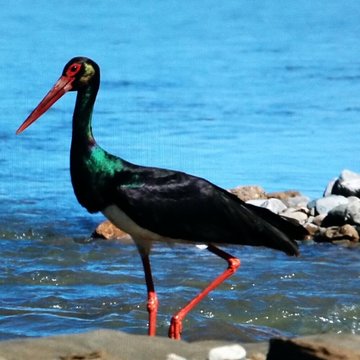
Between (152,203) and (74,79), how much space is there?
913 mm

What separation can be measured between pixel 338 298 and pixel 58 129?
6.83 metres

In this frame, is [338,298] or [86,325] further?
[338,298]

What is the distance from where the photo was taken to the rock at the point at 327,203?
39.5 ft

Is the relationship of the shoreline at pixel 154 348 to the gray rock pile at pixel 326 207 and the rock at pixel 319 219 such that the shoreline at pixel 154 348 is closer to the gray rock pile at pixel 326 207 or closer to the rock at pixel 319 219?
the gray rock pile at pixel 326 207

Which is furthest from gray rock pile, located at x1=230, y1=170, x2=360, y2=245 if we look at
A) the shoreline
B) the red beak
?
the shoreline

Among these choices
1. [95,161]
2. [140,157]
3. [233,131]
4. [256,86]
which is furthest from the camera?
[256,86]

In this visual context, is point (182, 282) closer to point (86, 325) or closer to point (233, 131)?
point (86, 325)

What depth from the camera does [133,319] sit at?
9117 millimetres

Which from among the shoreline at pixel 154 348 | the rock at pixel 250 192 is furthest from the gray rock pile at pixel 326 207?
the shoreline at pixel 154 348

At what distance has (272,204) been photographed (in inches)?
482

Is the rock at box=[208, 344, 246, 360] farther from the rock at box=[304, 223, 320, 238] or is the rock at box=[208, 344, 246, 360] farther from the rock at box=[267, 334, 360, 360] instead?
the rock at box=[304, 223, 320, 238]

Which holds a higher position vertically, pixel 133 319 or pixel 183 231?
pixel 183 231

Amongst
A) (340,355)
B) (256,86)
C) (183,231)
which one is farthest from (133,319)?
(256,86)

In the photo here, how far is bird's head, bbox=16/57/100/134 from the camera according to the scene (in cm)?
848
